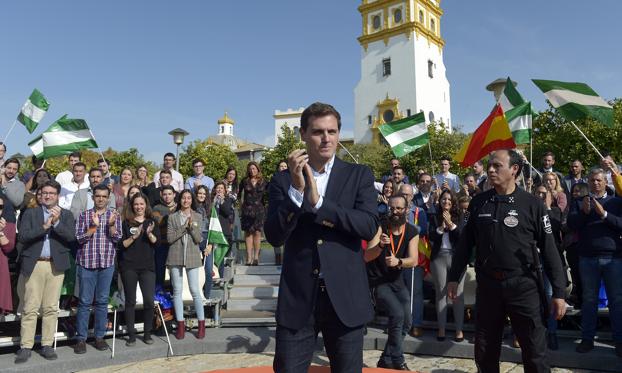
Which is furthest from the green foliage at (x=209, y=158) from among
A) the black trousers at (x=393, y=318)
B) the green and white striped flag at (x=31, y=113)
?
the black trousers at (x=393, y=318)

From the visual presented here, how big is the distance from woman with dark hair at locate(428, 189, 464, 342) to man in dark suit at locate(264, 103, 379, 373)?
4.86 m

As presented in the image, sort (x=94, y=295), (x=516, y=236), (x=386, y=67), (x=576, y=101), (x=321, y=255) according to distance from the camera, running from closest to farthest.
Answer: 1. (x=321, y=255)
2. (x=516, y=236)
3. (x=94, y=295)
4. (x=576, y=101)
5. (x=386, y=67)

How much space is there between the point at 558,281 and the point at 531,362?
28.1 inches

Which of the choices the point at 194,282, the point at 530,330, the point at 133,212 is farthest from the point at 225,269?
the point at 530,330

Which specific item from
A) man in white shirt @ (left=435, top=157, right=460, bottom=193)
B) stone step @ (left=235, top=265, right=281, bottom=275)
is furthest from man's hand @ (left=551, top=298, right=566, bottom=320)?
man in white shirt @ (left=435, top=157, right=460, bottom=193)

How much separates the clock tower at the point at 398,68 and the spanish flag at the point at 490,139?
52493 millimetres

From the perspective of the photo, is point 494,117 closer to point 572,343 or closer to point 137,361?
point 572,343

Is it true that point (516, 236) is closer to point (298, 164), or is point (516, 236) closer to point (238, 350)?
point (298, 164)

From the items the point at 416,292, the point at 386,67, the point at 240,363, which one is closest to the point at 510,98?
the point at 416,292

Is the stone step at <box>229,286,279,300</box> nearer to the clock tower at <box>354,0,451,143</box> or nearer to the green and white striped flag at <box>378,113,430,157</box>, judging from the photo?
the green and white striped flag at <box>378,113,430,157</box>

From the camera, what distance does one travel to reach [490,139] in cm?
869

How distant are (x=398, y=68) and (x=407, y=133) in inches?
2147

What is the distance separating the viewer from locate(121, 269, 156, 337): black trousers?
7.13 m

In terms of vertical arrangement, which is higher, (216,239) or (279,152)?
(279,152)
